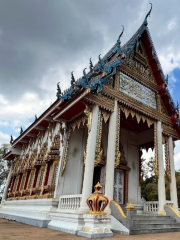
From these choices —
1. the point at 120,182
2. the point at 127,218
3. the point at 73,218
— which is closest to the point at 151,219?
the point at 127,218

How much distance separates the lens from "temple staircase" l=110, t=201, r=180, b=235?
5.20m

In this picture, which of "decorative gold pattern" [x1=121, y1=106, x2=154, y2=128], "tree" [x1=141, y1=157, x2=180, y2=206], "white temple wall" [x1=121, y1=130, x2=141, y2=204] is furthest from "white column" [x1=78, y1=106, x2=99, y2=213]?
"tree" [x1=141, y1=157, x2=180, y2=206]

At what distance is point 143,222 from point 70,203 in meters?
2.23

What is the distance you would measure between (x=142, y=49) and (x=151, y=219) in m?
7.46

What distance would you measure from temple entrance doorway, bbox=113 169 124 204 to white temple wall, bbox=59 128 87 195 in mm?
2033

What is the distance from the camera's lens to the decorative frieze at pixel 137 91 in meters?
8.12

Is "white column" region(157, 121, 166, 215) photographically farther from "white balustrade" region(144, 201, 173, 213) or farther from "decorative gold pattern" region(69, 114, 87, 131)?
"decorative gold pattern" region(69, 114, 87, 131)

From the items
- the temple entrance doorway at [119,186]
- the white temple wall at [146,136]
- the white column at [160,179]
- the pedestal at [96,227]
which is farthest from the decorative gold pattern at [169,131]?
the pedestal at [96,227]

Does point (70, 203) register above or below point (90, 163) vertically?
below

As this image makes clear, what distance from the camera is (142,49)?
9719 millimetres

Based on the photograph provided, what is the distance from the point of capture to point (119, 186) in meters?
9.26

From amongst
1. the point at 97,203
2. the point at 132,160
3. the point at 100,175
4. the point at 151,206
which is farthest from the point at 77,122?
the point at 151,206

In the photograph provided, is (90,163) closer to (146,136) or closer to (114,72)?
(114,72)

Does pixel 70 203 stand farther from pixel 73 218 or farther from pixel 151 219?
pixel 151 219
